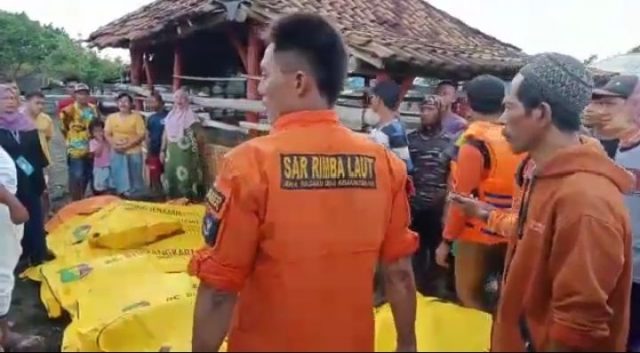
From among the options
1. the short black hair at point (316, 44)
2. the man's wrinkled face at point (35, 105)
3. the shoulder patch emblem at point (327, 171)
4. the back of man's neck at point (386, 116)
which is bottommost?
the man's wrinkled face at point (35, 105)

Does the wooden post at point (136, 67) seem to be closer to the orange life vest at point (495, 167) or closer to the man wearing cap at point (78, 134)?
the man wearing cap at point (78, 134)

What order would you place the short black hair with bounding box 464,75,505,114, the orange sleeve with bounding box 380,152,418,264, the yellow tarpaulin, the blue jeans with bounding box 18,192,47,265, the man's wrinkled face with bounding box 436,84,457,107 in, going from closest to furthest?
the orange sleeve with bounding box 380,152,418,264 → the yellow tarpaulin → the short black hair with bounding box 464,75,505,114 → the man's wrinkled face with bounding box 436,84,457,107 → the blue jeans with bounding box 18,192,47,265

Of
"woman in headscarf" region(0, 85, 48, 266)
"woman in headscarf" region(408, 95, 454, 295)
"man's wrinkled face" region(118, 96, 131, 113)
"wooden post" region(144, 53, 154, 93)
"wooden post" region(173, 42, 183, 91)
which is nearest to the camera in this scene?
"woman in headscarf" region(408, 95, 454, 295)

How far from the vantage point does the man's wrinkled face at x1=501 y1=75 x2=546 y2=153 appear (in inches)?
78.7

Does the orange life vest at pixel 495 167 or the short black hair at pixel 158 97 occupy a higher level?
the orange life vest at pixel 495 167

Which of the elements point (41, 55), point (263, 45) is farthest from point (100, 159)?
point (41, 55)

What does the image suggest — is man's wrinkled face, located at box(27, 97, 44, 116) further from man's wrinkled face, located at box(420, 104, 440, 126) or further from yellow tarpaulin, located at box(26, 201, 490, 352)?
man's wrinkled face, located at box(420, 104, 440, 126)

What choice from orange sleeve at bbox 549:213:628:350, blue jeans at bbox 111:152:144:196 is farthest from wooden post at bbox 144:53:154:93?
orange sleeve at bbox 549:213:628:350

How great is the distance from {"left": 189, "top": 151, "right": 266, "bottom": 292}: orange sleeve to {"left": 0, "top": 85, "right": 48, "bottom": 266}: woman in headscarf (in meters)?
4.07

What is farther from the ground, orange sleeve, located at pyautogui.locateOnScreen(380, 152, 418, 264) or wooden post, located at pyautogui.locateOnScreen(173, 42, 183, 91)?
orange sleeve, located at pyautogui.locateOnScreen(380, 152, 418, 264)

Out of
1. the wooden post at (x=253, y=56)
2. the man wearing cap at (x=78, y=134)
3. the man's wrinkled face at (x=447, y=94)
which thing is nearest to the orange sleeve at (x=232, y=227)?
the man's wrinkled face at (x=447, y=94)

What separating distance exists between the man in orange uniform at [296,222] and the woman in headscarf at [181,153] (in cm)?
650

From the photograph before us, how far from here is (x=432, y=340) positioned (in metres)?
2.02

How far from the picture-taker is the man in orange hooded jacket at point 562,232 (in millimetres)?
1790
